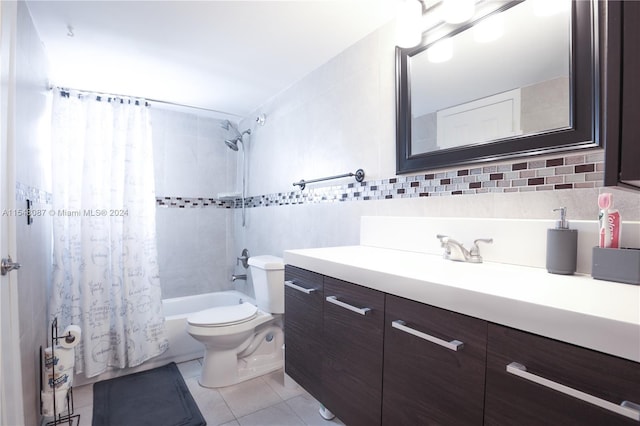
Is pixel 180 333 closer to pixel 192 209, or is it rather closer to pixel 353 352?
pixel 192 209

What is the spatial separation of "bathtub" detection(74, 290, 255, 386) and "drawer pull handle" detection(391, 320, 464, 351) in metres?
2.15

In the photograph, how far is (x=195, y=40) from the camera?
179 cm

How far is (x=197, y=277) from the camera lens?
3.13m

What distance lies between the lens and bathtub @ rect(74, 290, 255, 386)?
7.40 ft

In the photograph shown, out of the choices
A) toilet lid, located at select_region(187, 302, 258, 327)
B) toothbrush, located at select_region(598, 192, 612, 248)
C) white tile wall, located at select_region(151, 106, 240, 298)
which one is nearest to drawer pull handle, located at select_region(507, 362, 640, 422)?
toothbrush, located at select_region(598, 192, 612, 248)

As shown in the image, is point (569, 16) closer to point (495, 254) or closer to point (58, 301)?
point (495, 254)

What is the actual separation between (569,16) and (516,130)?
354 millimetres

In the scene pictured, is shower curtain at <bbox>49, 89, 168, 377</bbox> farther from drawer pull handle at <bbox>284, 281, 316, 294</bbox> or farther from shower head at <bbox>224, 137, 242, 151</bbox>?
drawer pull handle at <bbox>284, 281, 316, 294</bbox>

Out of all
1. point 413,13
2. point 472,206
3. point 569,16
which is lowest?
point 472,206

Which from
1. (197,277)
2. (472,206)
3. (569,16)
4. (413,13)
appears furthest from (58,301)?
(569,16)

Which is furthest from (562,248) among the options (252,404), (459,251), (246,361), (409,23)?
(246,361)

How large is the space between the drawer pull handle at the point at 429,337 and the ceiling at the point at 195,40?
142 cm

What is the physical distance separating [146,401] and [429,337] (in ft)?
6.36

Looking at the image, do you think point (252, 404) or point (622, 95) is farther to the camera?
point (252, 404)
